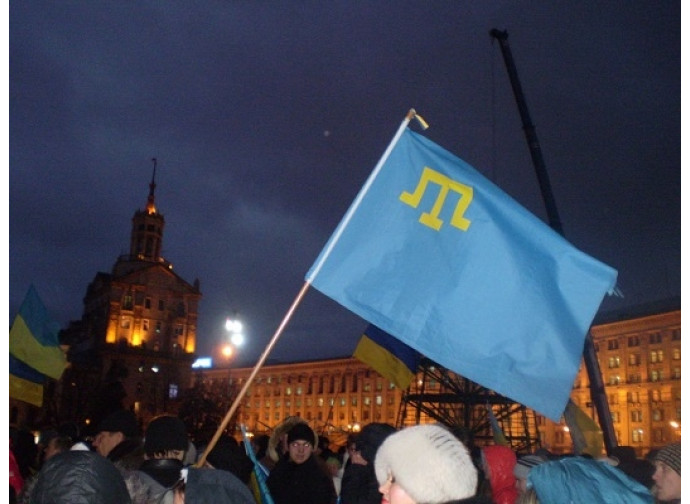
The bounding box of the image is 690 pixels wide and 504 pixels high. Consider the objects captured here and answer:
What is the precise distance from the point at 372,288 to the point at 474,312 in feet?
2.52

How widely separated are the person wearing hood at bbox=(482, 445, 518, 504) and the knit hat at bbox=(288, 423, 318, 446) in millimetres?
2091

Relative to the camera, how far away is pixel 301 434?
6.82 metres

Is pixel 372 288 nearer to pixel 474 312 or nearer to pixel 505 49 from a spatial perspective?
pixel 474 312

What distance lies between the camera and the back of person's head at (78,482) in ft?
9.87

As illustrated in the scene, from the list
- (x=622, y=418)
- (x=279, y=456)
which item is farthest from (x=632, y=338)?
(x=279, y=456)

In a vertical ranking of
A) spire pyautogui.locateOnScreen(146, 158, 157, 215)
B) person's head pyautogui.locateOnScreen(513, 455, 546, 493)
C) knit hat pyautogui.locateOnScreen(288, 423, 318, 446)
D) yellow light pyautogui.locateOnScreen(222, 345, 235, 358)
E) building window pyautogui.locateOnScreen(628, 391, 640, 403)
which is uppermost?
spire pyautogui.locateOnScreen(146, 158, 157, 215)

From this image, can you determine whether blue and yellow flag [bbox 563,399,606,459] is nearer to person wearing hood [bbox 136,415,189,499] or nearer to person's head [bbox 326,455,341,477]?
person's head [bbox 326,455,341,477]

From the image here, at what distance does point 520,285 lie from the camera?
17.5 ft

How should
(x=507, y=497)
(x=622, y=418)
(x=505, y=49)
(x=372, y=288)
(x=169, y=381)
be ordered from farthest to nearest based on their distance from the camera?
(x=169, y=381) < (x=622, y=418) < (x=505, y=49) < (x=372, y=288) < (x=507, y=497)

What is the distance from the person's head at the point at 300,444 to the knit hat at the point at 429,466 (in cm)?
385

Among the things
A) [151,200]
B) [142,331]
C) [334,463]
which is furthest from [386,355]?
[151,200]

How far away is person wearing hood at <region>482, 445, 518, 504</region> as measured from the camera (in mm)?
5094

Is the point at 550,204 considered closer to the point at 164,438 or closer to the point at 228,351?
the point at 228,351

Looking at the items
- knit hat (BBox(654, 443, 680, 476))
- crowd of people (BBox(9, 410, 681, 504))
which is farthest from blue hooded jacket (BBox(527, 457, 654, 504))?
knit hat (BBox(654, 443, 680, 476))
